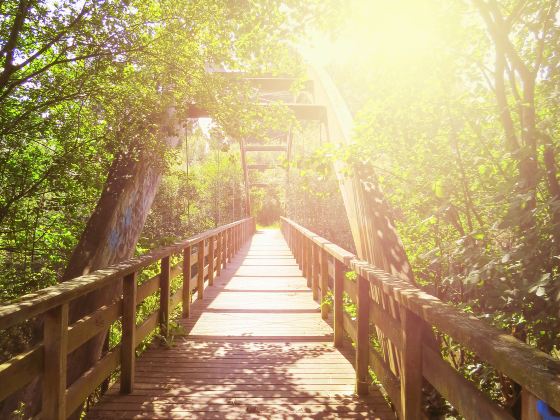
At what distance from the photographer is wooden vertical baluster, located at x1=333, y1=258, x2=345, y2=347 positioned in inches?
150

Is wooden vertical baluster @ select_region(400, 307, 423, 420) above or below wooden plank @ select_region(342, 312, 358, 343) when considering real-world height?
above

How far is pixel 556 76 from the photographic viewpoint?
8.45 feet

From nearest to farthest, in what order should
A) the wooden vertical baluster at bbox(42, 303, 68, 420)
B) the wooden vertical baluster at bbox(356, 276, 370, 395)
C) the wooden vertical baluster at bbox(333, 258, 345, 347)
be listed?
the wooden vertical baluster at bbox(42, 303, 68, 420), the wooden vertical baluster at bbox(356, 276, 370, 395), the wooden vertical baluster at bbox(333, 258, 345, 347)

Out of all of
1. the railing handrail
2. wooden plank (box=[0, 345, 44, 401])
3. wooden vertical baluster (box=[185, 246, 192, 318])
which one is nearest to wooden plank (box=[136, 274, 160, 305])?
the railing handrail

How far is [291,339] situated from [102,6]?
3.69 m

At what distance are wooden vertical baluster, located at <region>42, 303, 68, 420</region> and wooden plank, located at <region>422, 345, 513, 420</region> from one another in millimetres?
1765

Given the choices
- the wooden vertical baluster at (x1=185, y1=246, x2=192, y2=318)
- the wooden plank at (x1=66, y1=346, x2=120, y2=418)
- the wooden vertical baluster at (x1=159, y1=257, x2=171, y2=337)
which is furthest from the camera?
the wooden vertical baluster at (x1=185, y1=246, x2=192, y2=318)

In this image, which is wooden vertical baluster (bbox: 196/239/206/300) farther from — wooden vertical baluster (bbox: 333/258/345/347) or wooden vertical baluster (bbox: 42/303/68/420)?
wooden vertical baluster (bbox: 42/303/68/420)

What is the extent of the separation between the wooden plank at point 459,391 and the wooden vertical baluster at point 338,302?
1696 mm

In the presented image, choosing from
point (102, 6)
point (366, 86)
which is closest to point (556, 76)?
point (366, 86)

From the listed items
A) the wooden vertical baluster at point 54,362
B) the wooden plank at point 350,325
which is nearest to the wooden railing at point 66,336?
the wooden vertical baluster at point 54,362

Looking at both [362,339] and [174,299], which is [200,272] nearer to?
[174,299]

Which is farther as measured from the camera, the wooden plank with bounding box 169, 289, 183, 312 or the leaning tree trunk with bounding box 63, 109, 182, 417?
the leaning tree trunk with bounding box 63, 109, 182, 417

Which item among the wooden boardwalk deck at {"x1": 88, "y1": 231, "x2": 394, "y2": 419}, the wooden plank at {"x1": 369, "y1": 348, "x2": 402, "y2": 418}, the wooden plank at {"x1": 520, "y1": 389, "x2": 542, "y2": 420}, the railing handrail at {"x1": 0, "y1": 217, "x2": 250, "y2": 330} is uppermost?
the railing handrail at {"x1": 0, "y1": 217, "x2": 250, "y2": 330}
